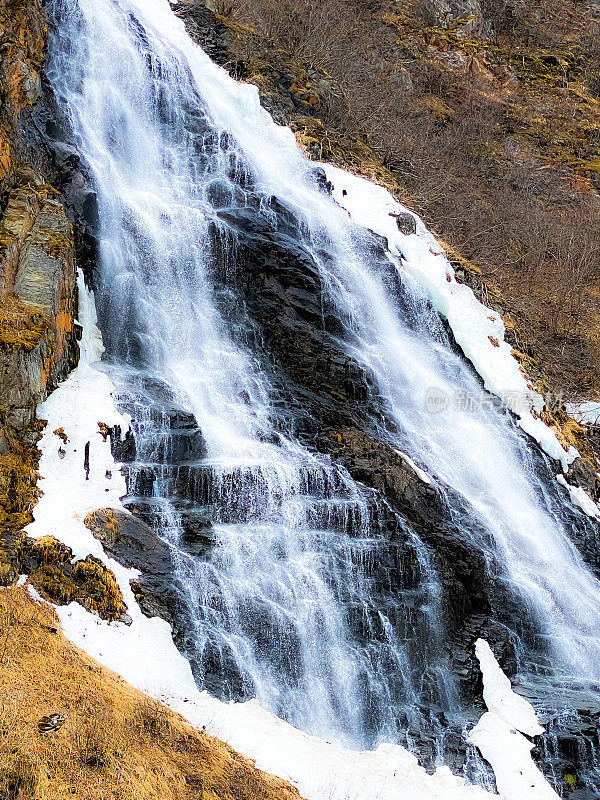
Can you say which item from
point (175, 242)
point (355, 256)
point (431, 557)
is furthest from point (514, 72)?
point (431, 557)

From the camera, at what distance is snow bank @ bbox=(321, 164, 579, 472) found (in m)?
16.1

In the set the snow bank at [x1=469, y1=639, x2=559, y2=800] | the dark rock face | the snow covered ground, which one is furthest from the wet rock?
the dark rock face

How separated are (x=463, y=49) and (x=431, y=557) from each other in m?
29.4

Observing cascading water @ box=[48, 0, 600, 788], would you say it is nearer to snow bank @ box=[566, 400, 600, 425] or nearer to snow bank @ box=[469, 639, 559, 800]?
snow bank @ box=[469, 639, 559, 800]

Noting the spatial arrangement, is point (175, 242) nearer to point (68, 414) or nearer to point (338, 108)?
point (68, 414)

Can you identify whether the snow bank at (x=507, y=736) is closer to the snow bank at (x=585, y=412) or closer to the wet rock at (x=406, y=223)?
the snow bank at (x=585, y=412)

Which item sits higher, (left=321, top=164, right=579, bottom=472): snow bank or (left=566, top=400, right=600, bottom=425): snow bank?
(left=321, top=164, right=579, bottom=472): snow bank

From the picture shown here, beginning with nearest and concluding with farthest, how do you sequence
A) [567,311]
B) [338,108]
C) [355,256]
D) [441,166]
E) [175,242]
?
[175,242] < [355,256] < [338,108] < [567,311] < [441,166]

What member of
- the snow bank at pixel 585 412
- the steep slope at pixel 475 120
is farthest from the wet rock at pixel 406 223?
the snow bank at pixel 585 412

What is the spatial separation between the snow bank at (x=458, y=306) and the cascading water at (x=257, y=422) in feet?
1.19

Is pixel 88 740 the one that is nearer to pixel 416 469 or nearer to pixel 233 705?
pixel 233 705

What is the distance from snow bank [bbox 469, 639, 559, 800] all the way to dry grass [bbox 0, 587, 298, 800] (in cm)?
341

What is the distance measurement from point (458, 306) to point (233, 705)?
1085 centimetres

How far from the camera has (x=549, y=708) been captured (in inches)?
428
